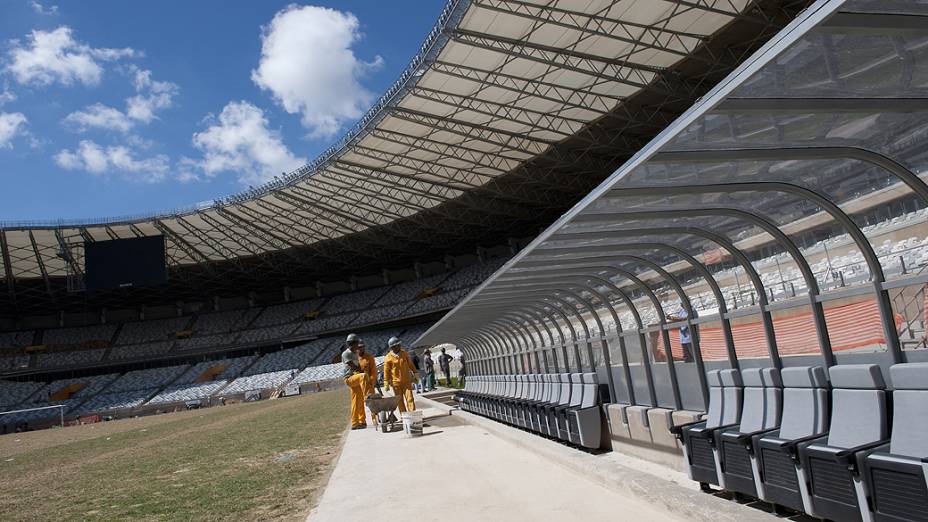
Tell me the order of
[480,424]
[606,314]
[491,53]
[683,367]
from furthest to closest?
[491,53]
[480,424]
[606,314]
[683,367]

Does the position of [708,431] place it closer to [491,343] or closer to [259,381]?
[491,343]

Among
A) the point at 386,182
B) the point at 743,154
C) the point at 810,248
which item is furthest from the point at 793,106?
the point at 386,182

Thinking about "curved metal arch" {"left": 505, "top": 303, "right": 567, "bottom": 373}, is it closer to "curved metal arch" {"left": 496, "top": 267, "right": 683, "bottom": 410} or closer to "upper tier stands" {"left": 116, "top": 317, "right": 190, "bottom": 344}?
"curved metal arch" {"left": 496, "top": 267, "right": 683, "bottom": 410}

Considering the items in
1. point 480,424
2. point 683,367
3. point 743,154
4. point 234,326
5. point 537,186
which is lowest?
point 480,424

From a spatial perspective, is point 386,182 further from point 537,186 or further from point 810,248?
point 810,248

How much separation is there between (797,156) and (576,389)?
6.50 metres

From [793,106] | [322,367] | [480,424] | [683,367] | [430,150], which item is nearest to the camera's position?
[793,106]

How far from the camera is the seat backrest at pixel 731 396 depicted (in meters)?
5.96

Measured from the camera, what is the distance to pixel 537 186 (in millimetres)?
41438

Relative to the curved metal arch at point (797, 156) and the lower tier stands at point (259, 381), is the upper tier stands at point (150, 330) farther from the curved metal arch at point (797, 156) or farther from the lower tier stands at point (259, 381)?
the curved metal arch at point (797, 156)

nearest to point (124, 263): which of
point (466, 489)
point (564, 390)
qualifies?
point (564, 390)

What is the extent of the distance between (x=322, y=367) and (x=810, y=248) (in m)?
53.6

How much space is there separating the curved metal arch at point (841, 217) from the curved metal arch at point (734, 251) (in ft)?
3.59

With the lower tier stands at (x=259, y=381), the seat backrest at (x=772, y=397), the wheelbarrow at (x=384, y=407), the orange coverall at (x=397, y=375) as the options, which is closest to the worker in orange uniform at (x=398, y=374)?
the orange coverall at (x=397, y=375)
